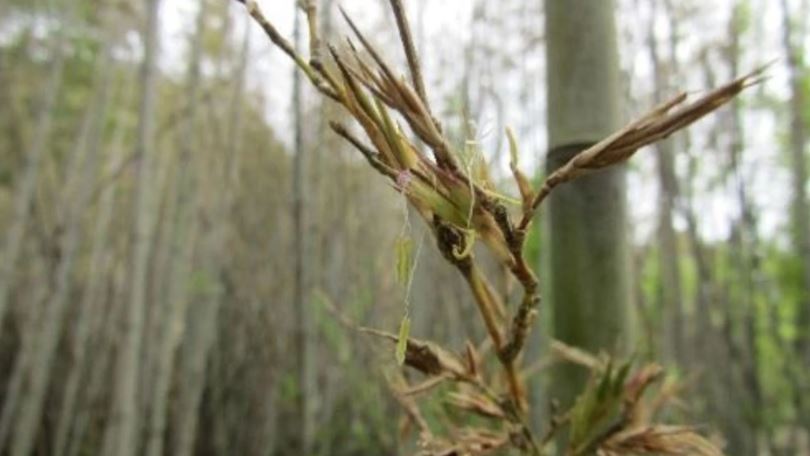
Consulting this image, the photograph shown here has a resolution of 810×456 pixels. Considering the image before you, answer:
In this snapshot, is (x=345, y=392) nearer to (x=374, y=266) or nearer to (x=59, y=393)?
(x=374, y=266)

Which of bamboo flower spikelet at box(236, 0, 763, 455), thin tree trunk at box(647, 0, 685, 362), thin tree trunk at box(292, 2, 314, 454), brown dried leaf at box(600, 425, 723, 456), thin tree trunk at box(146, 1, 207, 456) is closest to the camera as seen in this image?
bamboo flower spikelet at box(236, 0, 763, 455)

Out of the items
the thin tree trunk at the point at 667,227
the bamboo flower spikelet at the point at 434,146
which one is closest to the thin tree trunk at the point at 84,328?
the thin tree trunk at the point at 667,227

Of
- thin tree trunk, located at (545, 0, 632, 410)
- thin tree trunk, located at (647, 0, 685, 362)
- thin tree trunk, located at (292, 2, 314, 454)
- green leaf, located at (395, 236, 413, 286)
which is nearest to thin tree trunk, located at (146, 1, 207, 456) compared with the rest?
thin tree trunk, located at (292, 2, 314, 454)

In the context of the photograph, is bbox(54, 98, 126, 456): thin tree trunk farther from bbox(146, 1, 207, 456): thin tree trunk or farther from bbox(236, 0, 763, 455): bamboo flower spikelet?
bbox(236, 0, 763, 455): bamboo flower spikelet

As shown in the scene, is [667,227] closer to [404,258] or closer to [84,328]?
[84,328]

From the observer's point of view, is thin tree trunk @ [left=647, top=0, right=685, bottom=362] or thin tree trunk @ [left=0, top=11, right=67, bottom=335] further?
thin tree trunk @ [left=647, top=0, right=685, bottom=362]

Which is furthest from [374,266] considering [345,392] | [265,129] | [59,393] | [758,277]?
[758,277]

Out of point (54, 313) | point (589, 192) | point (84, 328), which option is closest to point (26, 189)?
point (54, 313)
